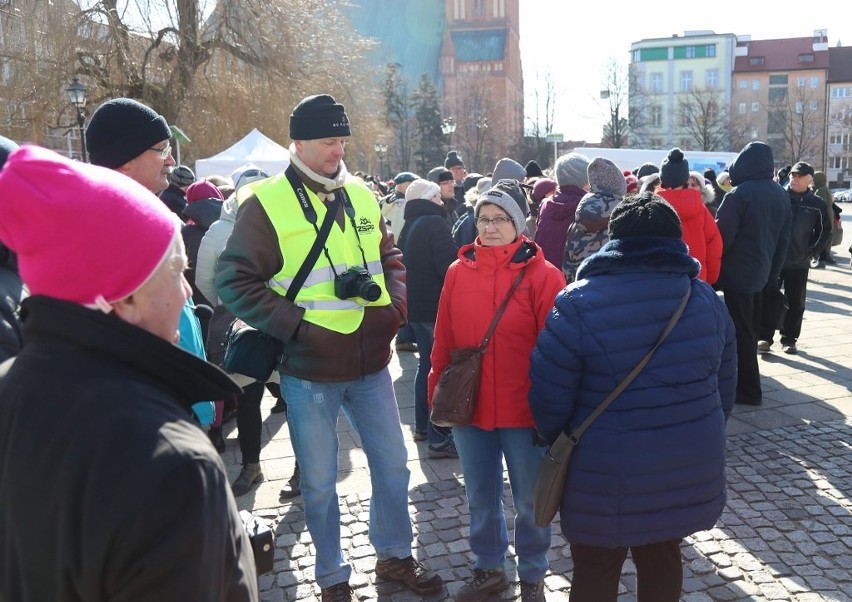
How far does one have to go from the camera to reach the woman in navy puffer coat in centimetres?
242

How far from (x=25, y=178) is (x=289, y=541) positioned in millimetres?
3063

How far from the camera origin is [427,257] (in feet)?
17.0

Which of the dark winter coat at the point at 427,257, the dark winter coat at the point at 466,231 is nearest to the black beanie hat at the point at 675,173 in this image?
the dark winter coat at the point at 466,231

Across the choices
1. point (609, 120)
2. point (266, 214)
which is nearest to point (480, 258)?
point (266, 214)

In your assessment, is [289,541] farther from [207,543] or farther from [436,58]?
[436,58]

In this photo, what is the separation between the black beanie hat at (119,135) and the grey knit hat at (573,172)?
303cm

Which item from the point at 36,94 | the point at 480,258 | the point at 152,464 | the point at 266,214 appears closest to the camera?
the point at 152,464

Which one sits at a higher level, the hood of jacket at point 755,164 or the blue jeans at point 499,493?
the hood of jacket at point 755,164

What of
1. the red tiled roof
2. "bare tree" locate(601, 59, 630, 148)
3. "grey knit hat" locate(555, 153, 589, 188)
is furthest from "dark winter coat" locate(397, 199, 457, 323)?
the red tiled roof

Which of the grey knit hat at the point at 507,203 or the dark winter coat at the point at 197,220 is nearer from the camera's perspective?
the grey knit hat at the point at 507,203

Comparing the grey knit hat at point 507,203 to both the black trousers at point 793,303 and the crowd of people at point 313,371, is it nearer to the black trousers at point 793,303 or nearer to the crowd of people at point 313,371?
→ the crowd of people at point 313,371

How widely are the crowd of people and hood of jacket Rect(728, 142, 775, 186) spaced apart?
6.56ft

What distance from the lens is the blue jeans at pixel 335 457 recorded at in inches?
122

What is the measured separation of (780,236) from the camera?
6.18m
